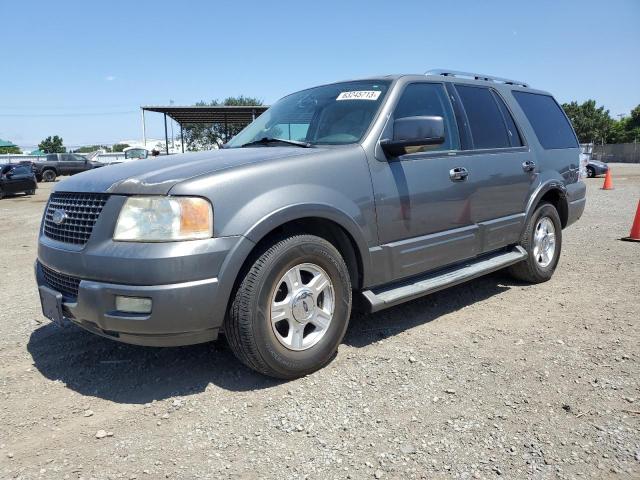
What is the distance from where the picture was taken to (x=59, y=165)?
30891 mm

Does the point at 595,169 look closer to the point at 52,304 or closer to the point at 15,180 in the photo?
the point at 15,180

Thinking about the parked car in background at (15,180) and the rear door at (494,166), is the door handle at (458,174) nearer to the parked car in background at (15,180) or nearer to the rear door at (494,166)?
the rear door at (494,166)

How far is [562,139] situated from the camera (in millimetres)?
5559

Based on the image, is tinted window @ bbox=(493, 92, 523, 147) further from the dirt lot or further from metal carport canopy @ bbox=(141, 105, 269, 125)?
metal carport canopy @ bbox=(141, 105, 269, 125)

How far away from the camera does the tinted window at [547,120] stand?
5.15 meters

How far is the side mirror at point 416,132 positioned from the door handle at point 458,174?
53 centimetres

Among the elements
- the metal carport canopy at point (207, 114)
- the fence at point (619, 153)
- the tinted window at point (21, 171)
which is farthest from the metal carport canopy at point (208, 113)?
the fence at point (619, 153)

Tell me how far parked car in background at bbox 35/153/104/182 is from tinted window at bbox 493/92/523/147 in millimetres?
29297

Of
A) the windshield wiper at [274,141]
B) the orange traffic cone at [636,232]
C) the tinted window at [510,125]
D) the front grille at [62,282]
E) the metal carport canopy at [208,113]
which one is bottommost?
the orange traffic cone at [636,232]

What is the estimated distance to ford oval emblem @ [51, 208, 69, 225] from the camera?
3.05 meters

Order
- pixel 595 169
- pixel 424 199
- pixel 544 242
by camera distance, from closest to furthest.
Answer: pixel 424 199 < pixel 544 242 < pixel 595 169

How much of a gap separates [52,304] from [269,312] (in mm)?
1288

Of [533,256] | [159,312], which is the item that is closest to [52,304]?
[159,312]

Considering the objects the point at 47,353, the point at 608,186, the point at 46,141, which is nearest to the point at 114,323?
the point at 47,353
